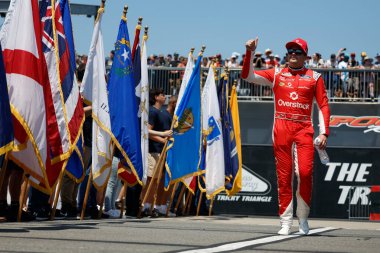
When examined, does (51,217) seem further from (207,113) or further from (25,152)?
(207,113)

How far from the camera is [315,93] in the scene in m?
11.4

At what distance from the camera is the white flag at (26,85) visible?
419 inches

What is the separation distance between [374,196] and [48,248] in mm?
15128

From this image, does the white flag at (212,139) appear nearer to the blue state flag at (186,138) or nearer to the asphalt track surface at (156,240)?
the blue state flag at (186,138)

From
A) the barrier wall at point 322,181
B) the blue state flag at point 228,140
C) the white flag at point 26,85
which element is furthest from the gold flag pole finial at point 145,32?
the barrier wall at point 322,181

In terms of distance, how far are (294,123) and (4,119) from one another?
135 inches

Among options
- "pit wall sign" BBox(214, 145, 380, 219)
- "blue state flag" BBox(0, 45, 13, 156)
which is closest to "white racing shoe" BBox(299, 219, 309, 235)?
"blue state flag" BBox(0, 45, 13, 156)

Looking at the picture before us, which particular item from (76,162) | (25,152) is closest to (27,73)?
(25,152)

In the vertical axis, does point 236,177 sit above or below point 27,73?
below

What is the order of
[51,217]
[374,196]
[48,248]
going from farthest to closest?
[374,196] → [51,217] → [48,248]

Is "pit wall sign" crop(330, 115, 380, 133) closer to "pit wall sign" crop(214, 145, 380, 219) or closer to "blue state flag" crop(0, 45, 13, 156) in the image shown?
"pit wall sign" crop(214, 145, 380, 219)

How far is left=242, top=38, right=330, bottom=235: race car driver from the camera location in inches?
439

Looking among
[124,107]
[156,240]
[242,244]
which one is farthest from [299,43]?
[124,107]

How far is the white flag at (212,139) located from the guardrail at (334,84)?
935cm
